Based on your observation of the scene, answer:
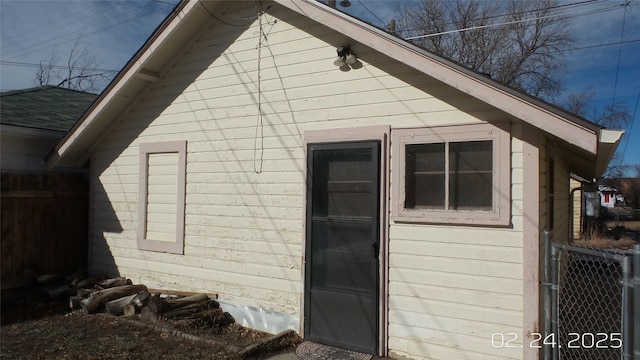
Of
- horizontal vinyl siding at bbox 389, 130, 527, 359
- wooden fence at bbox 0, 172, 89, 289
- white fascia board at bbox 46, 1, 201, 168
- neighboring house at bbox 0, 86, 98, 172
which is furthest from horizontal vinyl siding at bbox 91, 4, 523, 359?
neighboring house at bbox 0, 86, 98, 172

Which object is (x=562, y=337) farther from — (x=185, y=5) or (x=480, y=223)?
(x=185, y=5)

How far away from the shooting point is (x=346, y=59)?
5324 mm

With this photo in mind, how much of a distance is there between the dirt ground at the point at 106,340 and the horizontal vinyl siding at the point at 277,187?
0.74 meters

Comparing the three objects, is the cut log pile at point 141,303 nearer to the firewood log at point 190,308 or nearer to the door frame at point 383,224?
the firewood log at point 190,308

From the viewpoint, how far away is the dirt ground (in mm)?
→ 5070

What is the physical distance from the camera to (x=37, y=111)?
911 cm

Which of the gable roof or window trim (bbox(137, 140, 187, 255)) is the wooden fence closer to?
the gable roof

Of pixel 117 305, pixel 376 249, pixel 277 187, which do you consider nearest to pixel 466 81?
pixel 376 249

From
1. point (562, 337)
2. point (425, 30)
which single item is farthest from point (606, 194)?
point (562, 337)

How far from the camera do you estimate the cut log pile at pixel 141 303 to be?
6.04 meters

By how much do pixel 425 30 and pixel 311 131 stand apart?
1940cm

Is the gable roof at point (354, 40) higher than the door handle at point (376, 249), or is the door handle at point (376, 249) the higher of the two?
the gable roof at point (354, 40)

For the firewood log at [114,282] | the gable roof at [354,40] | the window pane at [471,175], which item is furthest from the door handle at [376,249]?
the firewood log at [114,282]

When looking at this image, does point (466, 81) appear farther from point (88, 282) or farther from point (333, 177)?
point (88, 282)
